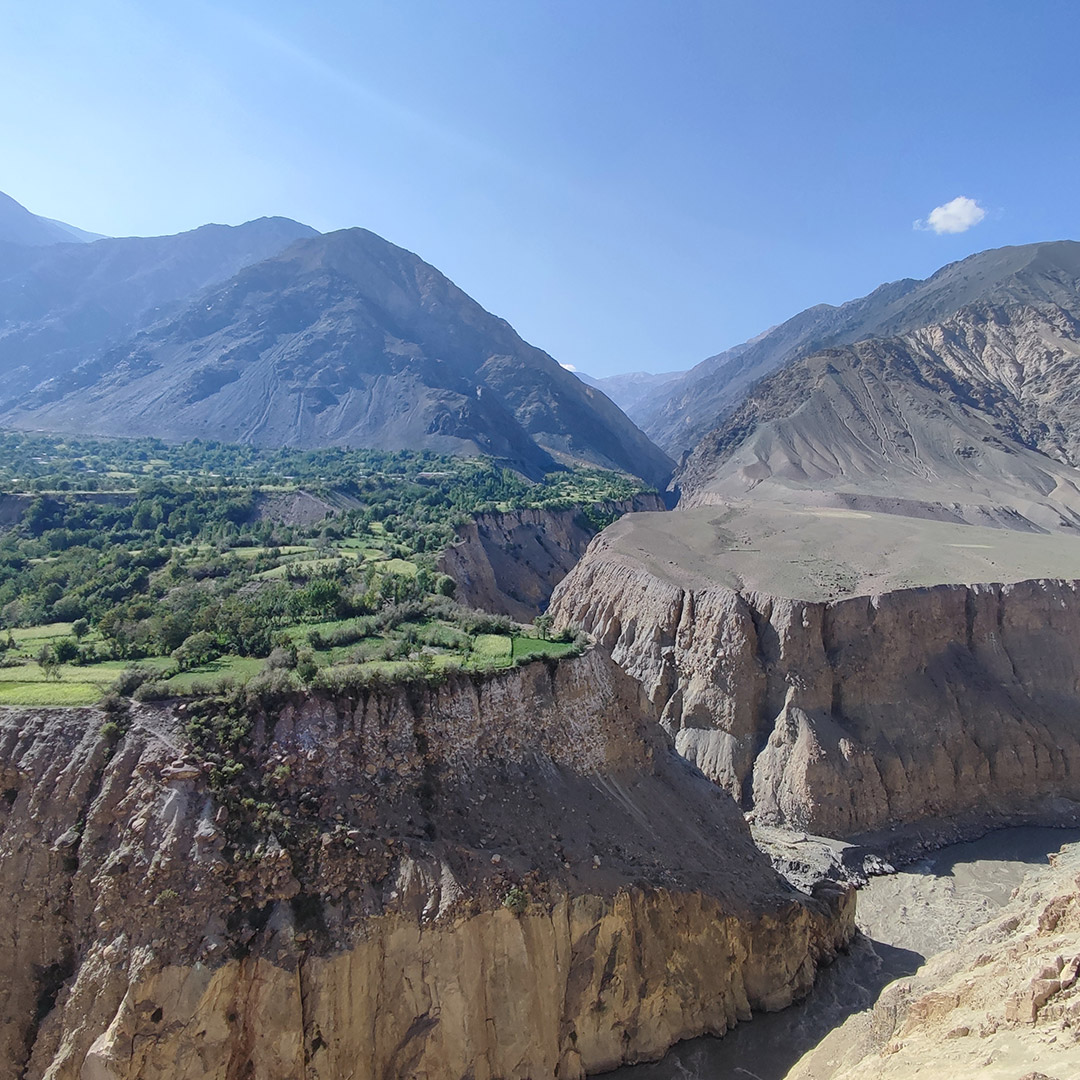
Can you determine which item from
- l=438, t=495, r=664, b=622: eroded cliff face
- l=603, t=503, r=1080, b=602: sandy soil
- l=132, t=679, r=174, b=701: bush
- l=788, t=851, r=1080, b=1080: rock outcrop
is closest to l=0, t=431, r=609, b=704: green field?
l=132, t=679, r=174, b=701: bush

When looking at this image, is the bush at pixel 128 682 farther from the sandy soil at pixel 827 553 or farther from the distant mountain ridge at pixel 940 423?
the distant mountain ridge at pixel 940 423

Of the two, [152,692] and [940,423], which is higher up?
[940,423]

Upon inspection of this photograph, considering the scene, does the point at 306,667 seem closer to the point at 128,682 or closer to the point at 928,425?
the point at 128,682

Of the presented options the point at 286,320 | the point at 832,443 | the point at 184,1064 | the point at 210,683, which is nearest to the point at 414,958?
the point at 184,1064

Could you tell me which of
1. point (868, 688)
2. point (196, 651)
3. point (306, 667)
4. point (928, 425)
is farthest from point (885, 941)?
point (928, 425)

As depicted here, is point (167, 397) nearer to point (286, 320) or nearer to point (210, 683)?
point (286, 320)

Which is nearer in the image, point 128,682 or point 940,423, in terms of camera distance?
point 128,682

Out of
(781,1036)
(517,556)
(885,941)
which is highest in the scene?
(517,556)

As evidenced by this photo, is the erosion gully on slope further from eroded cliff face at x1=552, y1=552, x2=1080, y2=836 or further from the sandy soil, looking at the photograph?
the sandy soil
